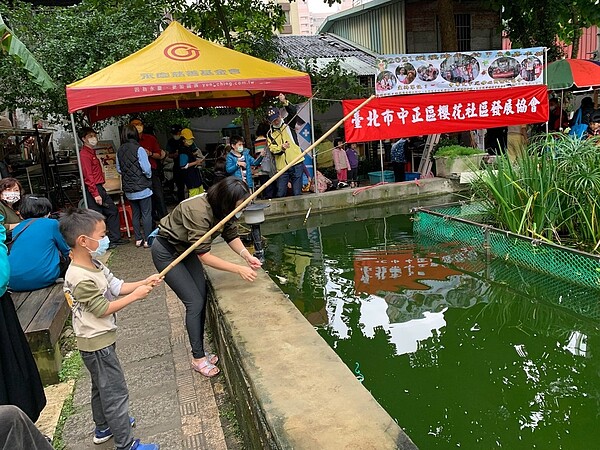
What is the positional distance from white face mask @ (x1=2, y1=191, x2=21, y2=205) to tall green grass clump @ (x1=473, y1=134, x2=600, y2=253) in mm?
5232

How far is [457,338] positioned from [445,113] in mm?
6258

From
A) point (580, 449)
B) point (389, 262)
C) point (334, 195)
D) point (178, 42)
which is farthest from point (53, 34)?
point (580, 449)

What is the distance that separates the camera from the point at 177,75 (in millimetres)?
6742

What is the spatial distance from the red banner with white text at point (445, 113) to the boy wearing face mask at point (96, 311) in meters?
6.89

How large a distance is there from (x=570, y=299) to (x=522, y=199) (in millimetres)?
1500

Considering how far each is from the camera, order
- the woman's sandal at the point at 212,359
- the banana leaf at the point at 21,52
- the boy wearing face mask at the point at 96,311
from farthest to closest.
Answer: the banana leaf at the point at 21,52 < the woman's sandal at the point at 212,359 < the boy wearing face mask at the point at 96,311

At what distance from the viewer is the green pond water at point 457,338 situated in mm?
3031

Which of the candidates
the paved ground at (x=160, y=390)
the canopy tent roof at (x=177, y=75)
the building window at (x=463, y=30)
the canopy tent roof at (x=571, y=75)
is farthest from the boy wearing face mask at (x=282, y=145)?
the building window at (x=463, y=30)

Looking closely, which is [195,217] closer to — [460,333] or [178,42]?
[460,333]

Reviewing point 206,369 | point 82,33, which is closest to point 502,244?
point 206,369

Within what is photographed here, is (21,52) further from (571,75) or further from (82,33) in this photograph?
(571,75)

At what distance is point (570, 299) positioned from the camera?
4676 millimetres

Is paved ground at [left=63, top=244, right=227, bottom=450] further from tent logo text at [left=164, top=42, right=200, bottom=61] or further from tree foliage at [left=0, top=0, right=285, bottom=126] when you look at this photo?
tree foliage at [left=0, top=0, right=285, bottom=126]

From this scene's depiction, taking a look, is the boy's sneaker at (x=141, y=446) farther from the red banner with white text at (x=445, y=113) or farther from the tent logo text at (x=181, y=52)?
the red banner with white text at (x=445, y=113)
